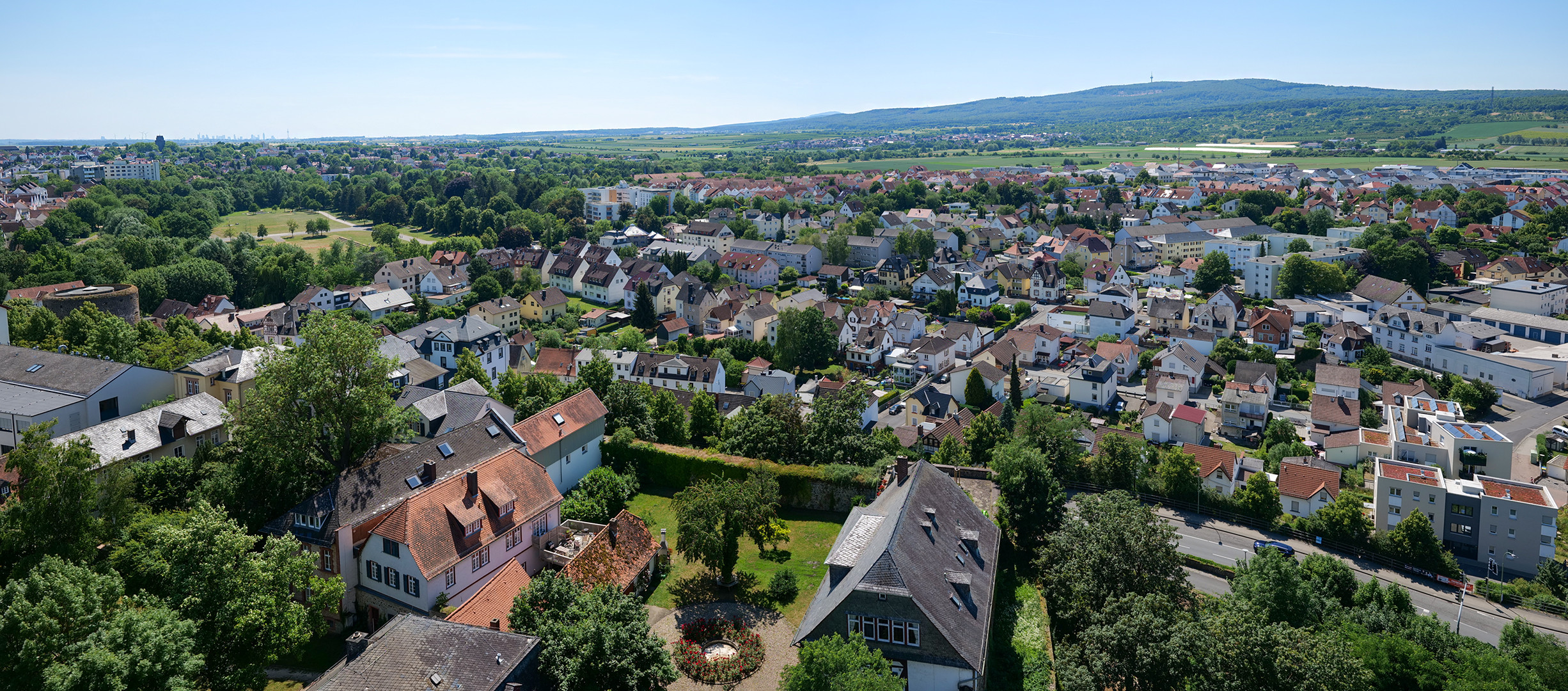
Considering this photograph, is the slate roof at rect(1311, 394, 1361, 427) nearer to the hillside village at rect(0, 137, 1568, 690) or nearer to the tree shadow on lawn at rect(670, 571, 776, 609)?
the hillside village at rect(0, 137, 1568, 690)

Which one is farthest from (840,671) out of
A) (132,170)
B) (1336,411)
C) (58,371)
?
(132,170)

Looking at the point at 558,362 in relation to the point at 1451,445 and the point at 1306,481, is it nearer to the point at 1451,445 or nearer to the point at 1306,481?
the point at 1306,481

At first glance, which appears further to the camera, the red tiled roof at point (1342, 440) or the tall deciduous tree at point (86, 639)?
the red tiled roof at point (1342, 440)

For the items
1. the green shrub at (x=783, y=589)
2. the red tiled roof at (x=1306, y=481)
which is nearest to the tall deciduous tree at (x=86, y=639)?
the green shrub at (x=783, y=589)

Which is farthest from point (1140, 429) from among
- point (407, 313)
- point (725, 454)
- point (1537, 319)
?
point (407, 313)

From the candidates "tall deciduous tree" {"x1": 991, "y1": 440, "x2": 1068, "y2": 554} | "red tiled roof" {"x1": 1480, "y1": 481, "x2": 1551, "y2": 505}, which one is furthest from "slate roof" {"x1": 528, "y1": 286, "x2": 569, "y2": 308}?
"red tiled roof" {"x1": 1480, "y1": 481, "x2": 1551, "y2": 505}

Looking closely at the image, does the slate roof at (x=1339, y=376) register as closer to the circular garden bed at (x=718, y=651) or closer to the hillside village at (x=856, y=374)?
the hillside village at (x=856, y=374)
